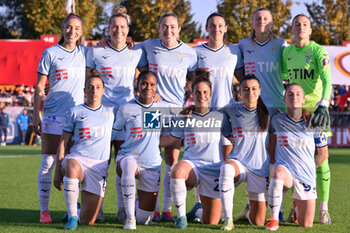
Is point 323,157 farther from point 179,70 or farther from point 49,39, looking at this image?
point 49,39

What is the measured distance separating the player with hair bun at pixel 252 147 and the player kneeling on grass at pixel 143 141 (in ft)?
2.52

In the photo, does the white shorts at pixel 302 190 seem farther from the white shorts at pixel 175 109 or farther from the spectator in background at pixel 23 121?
the spectator in background at pixel 23 121

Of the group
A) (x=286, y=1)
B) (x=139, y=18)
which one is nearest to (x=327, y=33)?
(x=286, y=1)

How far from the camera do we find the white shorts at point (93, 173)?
5.53 m

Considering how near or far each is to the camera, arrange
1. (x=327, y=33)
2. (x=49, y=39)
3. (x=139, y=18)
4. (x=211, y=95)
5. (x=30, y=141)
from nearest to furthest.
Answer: (x=211, y=95) → (x=30, y=141) → (x=49, y=39) → (x=327, y=33) → (x=139, y=18)

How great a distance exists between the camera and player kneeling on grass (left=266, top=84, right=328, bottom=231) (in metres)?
5.52

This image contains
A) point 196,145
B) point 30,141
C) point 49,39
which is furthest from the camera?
point 49,39

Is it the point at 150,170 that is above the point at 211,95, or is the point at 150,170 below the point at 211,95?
below

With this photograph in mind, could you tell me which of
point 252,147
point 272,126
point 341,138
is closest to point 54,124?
point 252,147

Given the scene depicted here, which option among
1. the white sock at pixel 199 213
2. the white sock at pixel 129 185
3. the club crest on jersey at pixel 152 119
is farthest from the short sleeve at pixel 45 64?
the white sock at pixel 199 213

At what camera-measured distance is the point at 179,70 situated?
6027 mm

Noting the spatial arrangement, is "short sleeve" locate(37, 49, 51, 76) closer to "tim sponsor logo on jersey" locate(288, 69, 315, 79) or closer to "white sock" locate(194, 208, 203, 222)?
"white sock" locate(194, 208, 203, 222)

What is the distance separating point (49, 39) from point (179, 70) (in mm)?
17204

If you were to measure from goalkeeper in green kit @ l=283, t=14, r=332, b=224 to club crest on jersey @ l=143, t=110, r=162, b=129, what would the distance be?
1523 mm
